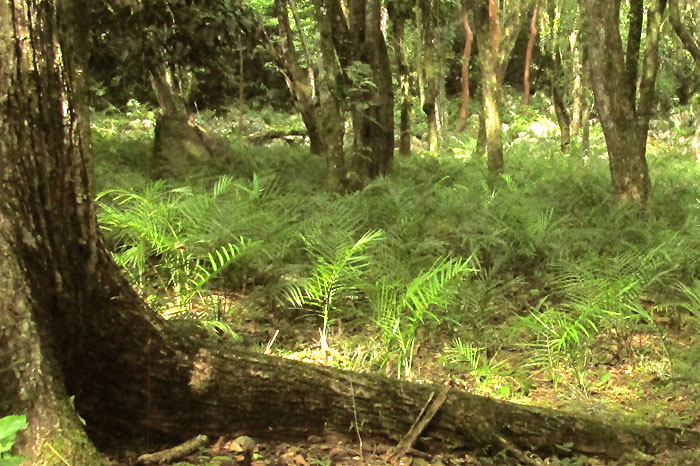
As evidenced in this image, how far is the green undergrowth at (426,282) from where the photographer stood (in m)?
4.02

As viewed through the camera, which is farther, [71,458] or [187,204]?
[187,204]

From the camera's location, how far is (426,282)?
4359 mm

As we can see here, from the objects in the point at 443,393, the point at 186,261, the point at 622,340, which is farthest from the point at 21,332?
the point at 622,340

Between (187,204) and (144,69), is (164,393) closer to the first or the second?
(187,204)

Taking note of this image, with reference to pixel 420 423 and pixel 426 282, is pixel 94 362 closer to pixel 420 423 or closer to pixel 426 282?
pixel 420 423

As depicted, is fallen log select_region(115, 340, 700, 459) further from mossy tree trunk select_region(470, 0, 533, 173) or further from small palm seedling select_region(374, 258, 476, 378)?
mossy tree trunk select_region(470, 0, 533, 173)

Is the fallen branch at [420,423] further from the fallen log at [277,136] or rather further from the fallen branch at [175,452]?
the fallen log at [277,136]

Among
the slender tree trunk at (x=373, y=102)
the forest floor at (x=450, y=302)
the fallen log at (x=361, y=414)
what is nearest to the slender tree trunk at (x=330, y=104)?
the forest floor at (x=450, y=302)

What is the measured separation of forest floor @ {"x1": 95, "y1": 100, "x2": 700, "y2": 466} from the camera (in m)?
3.67

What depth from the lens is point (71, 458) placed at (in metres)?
2.02

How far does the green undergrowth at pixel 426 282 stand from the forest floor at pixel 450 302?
0.02 meters

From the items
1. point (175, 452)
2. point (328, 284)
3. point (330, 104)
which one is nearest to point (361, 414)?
point (175, 452)

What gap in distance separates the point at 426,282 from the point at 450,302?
0.22 m

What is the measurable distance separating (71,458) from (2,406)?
27 centimetres
